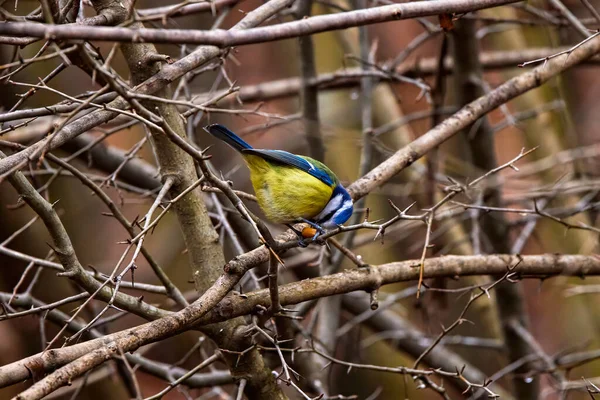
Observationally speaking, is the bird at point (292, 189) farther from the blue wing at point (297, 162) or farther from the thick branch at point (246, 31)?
the thick branch at point (246, 31)

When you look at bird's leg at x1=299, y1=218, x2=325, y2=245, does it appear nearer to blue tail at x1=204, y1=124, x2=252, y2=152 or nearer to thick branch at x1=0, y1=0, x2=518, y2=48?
blue tail at x1=204, y1=124, x2=252, y2=152

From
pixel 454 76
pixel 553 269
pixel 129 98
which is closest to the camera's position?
pixel 129 98

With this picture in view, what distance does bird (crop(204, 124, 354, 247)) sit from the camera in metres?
3.27

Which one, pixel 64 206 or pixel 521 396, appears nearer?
pixel 521 396

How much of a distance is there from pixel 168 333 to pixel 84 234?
4.42m

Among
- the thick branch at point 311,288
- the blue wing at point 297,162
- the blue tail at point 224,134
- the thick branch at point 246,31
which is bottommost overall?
the thick branch at point 311,288

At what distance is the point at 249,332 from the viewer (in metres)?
2.77

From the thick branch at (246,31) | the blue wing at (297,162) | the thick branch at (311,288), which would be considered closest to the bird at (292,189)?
the blue wing at (297,162)

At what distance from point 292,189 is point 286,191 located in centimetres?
3

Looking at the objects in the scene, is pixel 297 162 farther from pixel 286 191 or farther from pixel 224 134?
pixel 224 134

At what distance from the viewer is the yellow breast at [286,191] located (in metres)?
3.30

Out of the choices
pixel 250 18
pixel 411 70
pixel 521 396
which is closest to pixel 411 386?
pixel 521 396

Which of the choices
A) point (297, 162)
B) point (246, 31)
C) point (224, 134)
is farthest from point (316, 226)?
point (246, 31)

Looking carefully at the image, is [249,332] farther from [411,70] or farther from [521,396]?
[411,70]
